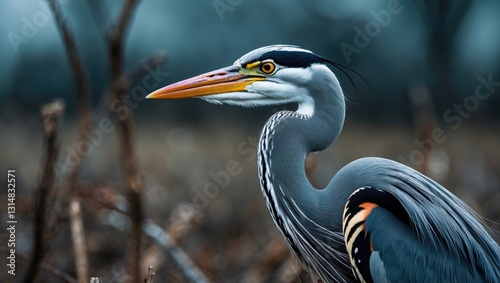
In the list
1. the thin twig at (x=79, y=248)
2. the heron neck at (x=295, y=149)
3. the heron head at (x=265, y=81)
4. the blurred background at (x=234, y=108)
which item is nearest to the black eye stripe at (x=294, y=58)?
the heron head at (x=265, y=81)

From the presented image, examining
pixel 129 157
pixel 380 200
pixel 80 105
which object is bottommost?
pixel 380 200

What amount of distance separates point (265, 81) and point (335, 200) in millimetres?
474

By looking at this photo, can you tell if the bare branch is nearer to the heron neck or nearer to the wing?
the heron neck

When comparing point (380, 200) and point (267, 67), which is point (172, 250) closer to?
point (267, 67)

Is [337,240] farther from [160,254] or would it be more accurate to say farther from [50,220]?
[160,254]

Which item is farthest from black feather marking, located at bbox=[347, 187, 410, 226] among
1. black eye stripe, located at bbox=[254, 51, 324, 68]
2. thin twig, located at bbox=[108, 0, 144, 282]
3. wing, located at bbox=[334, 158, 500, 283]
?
thin twig, located at bbox=[108, 0, 144, 282]

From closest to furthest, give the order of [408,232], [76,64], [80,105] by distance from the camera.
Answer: [408,232]
[76,64]
[80,105]

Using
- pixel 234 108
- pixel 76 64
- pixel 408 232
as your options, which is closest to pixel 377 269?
pixel 408 232

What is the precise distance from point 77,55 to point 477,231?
4.93 feet

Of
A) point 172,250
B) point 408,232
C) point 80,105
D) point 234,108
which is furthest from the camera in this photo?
point 234,108

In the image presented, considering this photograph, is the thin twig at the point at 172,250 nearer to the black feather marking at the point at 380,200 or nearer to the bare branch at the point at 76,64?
the bare branch at the point at 76,64

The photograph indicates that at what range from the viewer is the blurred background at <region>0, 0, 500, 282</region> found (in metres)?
7.81

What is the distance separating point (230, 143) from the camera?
10703 mm

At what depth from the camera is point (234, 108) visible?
37.9ft
